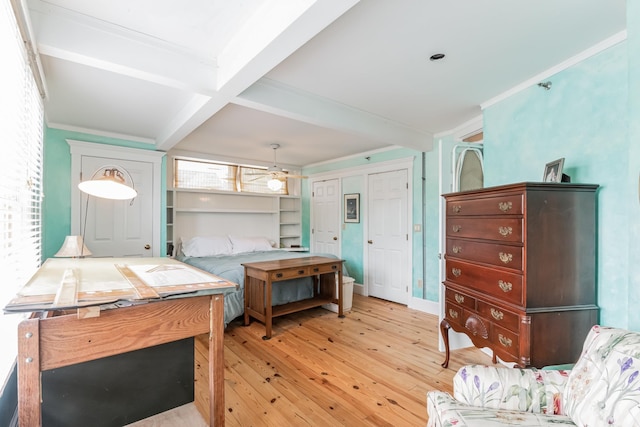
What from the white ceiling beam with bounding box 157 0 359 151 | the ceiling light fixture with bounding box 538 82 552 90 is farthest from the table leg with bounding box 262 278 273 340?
the ceiling light fixture with bounding box 538 82 552 90

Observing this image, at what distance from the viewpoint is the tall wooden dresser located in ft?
5.52

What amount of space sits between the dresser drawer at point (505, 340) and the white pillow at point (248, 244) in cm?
382

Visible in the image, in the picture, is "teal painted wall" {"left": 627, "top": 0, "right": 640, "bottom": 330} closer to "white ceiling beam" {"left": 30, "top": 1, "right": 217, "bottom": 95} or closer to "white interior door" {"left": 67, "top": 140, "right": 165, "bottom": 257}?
"white ceiling beam" {"left": 30, "top": 1, "right": 217, "bottom": 95}

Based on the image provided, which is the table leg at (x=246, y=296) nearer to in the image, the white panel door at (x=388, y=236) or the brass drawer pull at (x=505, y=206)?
the white panel door at (x=388, y=236)

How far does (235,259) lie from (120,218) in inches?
61.4

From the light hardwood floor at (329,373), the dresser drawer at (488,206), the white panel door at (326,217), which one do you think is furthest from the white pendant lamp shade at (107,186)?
the white panel door at (326,217)

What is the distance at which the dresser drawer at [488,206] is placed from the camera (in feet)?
5.70

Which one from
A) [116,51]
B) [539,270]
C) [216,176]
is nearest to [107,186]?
[116,51]

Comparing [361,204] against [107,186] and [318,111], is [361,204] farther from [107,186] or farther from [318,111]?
[107,186]

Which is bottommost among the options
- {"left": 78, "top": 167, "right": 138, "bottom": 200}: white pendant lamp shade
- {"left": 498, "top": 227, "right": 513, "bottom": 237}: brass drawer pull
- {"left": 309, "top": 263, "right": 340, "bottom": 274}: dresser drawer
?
{"left": 309, "top": 263, "right": 340, "bottom": 274}: dresser drawer

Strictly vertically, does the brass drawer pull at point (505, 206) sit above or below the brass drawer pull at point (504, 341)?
above

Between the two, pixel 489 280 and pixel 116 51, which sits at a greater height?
pixel 116 51

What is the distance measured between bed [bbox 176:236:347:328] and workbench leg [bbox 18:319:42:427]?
90.8 inches

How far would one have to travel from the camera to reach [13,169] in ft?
4.68
